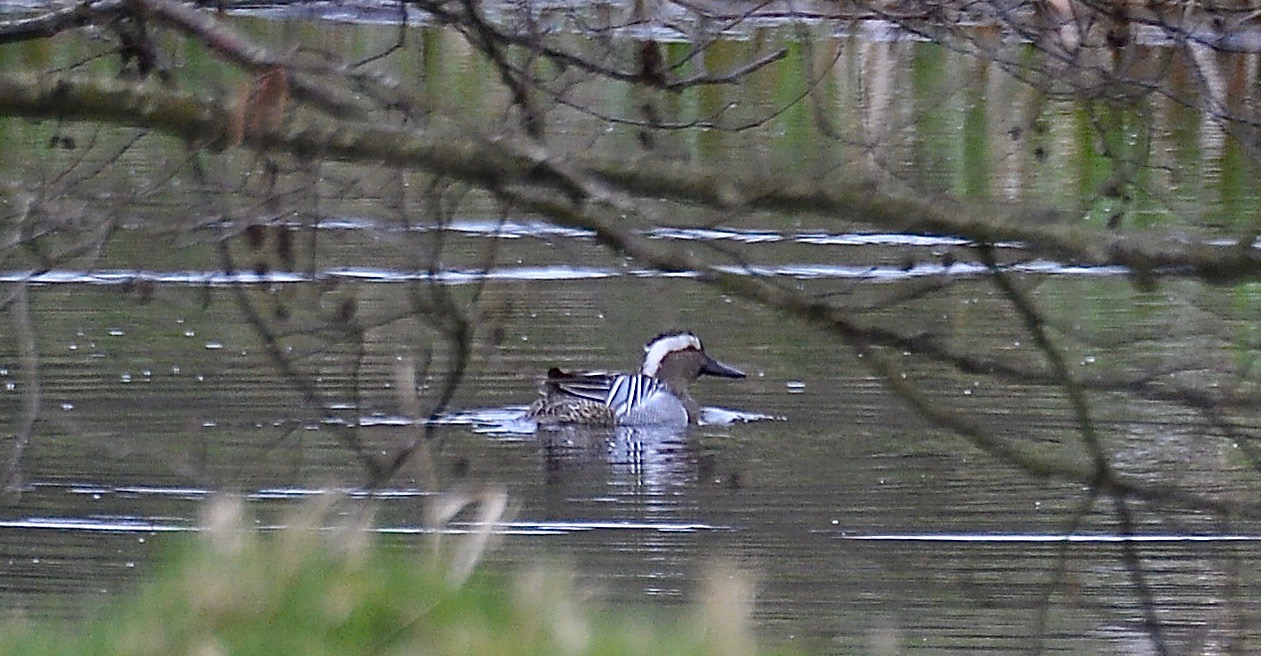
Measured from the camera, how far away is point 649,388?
11.9 metres

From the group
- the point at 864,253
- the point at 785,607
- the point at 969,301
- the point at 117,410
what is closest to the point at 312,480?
the point at 117,410

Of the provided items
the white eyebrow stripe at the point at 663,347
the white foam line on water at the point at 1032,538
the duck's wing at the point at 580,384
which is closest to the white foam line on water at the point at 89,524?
the white foam line on water at the point at 1032,538

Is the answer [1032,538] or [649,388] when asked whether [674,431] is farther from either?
[1032,538]

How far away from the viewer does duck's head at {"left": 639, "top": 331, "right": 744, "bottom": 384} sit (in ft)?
38.3

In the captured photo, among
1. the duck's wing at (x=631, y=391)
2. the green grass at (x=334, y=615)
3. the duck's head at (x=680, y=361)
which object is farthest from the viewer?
the duck's wing at (x=631, y=391)

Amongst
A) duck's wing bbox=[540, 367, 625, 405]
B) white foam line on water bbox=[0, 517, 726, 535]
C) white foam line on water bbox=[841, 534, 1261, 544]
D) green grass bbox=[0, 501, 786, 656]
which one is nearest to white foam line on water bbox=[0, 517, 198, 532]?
white foam line on water bbox=[0, 517, 726, 535]

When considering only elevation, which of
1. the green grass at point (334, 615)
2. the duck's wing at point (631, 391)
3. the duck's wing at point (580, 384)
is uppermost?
the green grass at point (334, 615)

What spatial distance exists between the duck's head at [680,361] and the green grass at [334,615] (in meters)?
7.07

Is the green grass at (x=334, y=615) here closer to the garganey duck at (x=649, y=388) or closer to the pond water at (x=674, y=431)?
the pond water at (x=674, y=431)

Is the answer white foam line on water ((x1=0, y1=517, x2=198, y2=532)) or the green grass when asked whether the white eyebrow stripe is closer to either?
white foam line on water ((x1=0, y1=517, x2=198, y2=532))

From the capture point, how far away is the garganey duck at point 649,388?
1137cm

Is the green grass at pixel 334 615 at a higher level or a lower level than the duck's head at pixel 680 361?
higher

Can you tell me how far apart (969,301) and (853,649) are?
565cm

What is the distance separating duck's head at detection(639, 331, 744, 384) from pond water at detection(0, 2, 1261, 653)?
8.1 inches
